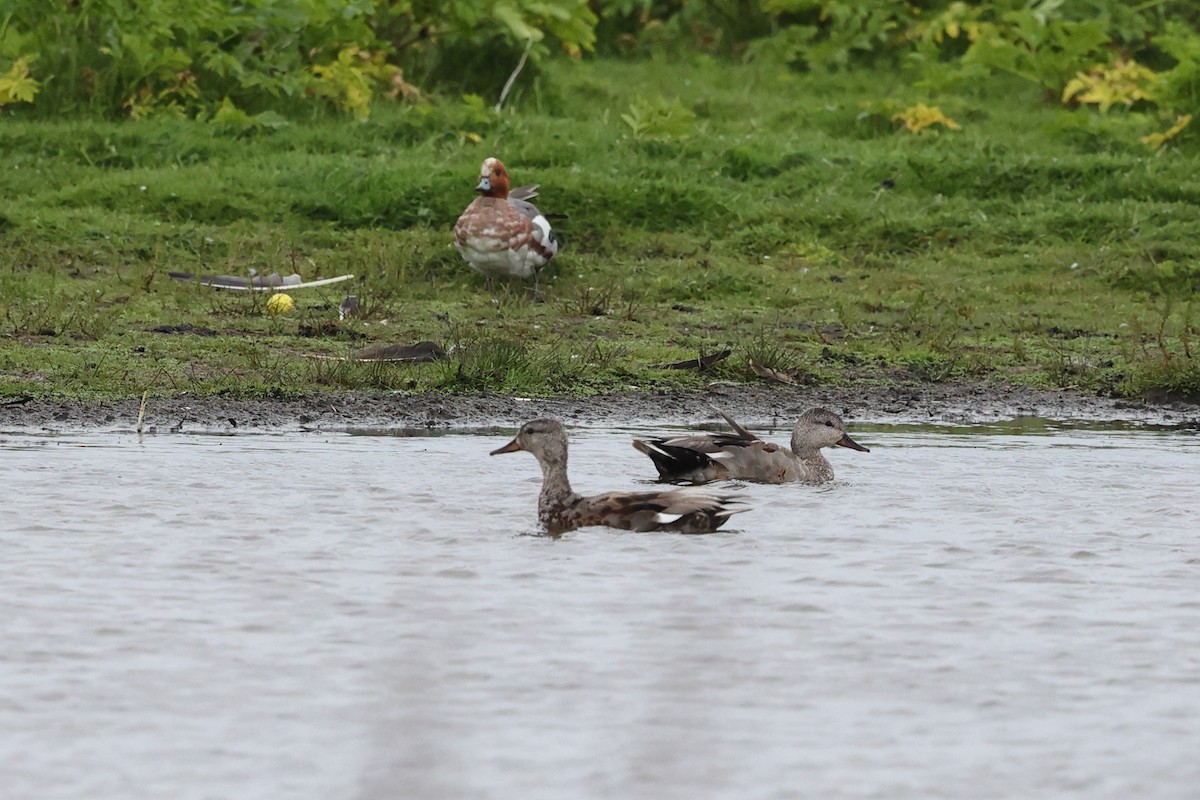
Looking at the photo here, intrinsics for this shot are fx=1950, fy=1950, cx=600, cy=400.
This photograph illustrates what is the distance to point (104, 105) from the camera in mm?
15586

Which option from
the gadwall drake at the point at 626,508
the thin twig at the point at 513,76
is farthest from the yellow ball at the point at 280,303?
the thin twig at the point at 513,76

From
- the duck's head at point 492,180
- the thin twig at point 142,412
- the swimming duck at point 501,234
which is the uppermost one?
the duck's head at point 492,180

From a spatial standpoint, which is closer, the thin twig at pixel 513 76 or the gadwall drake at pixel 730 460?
the gadwall drake at pixel 730 460

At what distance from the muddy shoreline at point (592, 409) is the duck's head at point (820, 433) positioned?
4.59 ft

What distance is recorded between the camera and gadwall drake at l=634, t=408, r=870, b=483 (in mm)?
8281

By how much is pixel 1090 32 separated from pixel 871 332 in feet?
22.2

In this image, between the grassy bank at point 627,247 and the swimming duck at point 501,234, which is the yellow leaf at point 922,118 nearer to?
the grassy bank at point 627,247

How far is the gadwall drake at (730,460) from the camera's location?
8.28 metres

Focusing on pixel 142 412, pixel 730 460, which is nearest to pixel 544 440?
pixel 730 460

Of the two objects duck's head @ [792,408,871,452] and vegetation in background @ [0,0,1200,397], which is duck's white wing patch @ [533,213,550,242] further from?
duck's head @ [792,408,871,452]

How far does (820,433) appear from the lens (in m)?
8.72

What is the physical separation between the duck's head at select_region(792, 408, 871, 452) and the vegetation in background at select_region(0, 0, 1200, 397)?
2096 millimetres

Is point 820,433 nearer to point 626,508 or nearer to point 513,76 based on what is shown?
point 626,508

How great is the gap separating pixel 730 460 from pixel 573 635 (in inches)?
117
